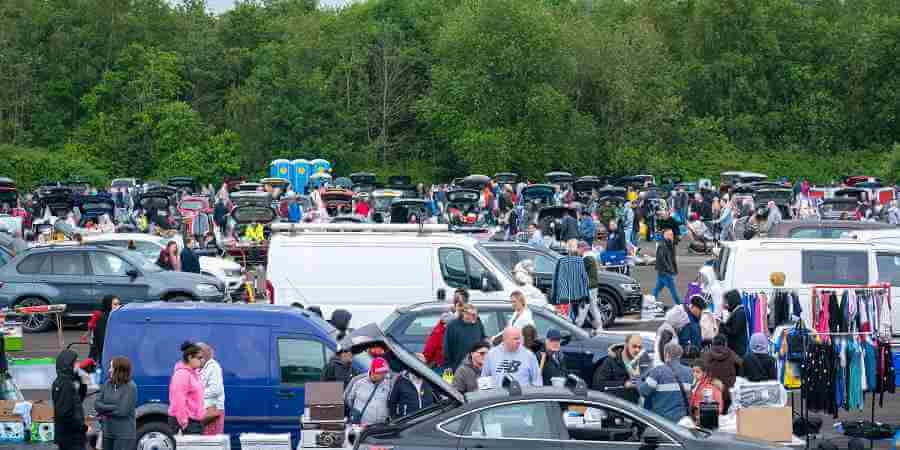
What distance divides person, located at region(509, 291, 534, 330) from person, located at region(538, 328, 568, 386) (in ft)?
3.18

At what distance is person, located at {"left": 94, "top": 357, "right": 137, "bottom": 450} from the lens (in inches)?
497

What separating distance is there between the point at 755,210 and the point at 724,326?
2030cm

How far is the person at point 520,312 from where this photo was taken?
1652 centimetres

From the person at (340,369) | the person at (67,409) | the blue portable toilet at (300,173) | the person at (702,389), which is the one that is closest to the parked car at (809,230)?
the person at (702,389)

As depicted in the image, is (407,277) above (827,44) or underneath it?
underneath

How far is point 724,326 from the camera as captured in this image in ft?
57.3

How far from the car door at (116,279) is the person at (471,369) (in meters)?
10.1

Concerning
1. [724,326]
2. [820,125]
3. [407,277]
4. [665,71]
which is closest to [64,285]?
[407,277]

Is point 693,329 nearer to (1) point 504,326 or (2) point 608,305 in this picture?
(1) point 504,326

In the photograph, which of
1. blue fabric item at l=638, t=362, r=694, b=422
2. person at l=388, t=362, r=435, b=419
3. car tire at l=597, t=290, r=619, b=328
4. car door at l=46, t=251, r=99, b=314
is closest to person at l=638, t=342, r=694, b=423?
blue fabric item at l=638, t=362, r=694, b=422

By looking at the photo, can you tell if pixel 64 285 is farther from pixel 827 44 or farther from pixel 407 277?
pixel 827 44

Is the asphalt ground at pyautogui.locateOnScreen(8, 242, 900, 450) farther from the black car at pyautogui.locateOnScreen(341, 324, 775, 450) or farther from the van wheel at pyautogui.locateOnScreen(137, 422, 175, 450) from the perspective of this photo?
the black car at pyautogui.locateOnScreen(341, 324, 775, 450)

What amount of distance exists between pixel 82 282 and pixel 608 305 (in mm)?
9074

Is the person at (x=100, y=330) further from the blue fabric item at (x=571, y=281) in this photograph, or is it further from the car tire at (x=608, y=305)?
the car tire at (x=608, y=305)
